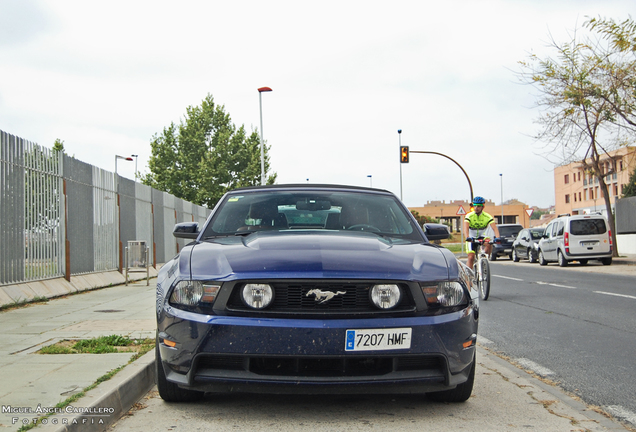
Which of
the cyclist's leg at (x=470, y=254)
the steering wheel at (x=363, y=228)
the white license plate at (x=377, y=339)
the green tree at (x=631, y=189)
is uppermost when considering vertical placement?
the green tree at (x=631, y=189)

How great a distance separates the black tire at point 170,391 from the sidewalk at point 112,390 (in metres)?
0.07

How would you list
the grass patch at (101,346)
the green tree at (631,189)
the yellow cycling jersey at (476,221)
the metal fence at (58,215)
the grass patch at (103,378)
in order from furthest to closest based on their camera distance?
the green tree at (631,189) → the yellow cycling jersey at (476,221) → the metal fence at (58,215) → the grass patch at (101,346) → the grass patch at (103,378)

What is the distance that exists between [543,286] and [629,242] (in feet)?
80.2

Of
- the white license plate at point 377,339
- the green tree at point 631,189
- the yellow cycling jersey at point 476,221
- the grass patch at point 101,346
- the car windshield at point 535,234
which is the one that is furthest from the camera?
the green tree at point 631,189

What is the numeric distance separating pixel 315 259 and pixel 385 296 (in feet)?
1.49

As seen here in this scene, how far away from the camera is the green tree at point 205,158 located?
5350 centimetres

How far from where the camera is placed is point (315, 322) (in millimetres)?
3668

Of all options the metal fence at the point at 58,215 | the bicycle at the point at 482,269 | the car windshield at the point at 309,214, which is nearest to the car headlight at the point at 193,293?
the car windshield at the point at 309,214

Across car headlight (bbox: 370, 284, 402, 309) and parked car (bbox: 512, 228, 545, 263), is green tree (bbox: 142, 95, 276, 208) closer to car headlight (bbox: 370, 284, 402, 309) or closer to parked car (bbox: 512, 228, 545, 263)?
parked car (bbox: 512, 228, 545, 263)

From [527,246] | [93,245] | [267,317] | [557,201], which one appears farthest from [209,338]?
[557,201]

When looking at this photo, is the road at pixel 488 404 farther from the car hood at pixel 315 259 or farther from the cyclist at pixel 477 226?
the cyclist at pixel 477 226

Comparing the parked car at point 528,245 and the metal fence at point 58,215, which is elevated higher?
the metal fence at point 58,215

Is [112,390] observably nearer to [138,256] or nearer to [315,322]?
[315,322]

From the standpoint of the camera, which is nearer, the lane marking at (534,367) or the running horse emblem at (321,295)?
the running horse emblem at (321,295)
